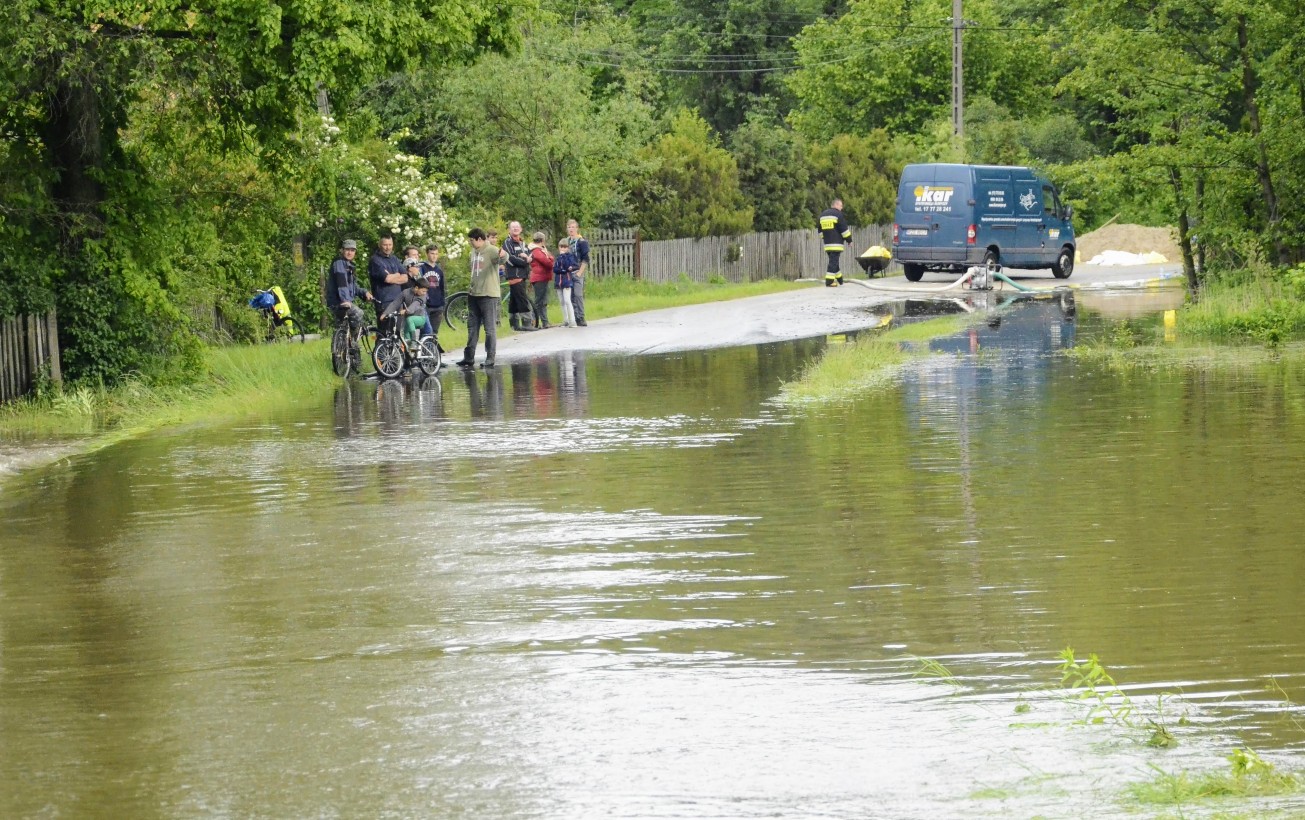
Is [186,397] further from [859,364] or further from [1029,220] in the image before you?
[1029,220]

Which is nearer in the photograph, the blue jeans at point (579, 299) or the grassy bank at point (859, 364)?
the grassy bank at point (859, 364)

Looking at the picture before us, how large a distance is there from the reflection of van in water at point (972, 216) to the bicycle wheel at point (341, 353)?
2027 centimetres

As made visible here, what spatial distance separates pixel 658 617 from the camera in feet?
28.5

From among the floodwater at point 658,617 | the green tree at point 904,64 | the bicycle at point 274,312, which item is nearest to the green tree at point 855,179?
the green tree at point 904,64

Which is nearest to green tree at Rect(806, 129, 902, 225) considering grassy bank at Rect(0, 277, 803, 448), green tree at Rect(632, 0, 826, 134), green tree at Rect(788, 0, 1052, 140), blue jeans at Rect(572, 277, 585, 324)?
green tree at Rect(788, 0, 1052, 140)

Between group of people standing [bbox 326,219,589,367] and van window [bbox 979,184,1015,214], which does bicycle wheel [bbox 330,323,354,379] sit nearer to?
group of people standing [bbox 326,219,589,367]

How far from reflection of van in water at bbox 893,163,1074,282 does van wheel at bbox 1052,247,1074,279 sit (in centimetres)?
132

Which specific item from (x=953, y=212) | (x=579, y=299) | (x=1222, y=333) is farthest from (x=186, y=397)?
(x=953, y=212)

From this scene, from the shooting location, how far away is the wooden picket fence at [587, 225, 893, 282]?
4044cm

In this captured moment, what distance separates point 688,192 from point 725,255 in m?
1.99

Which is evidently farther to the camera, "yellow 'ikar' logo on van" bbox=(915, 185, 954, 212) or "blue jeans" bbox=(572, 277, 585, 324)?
"yellow 'ikar' logo on van" bbox=(915, 185, 954, 212)

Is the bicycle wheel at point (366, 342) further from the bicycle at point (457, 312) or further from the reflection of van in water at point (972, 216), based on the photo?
the reflection of van in water at point (972, 216)

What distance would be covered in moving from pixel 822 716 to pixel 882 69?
63.1 metres

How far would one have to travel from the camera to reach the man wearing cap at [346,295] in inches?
894
